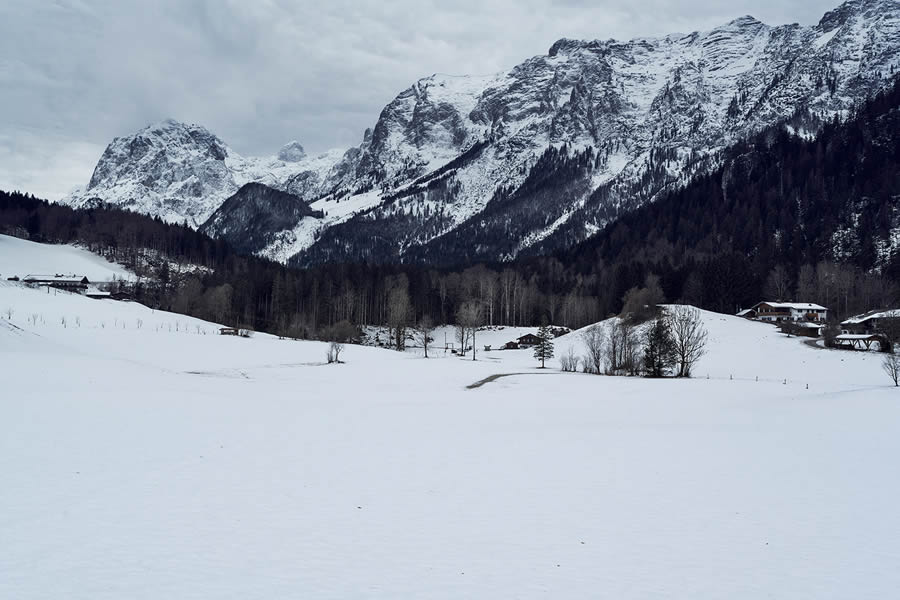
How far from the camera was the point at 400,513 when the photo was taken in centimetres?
1180

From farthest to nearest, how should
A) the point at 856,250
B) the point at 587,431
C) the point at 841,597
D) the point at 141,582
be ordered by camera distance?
the point at 856,250 → the point at 587,431 → the point at 841,597 → the point at 141,582

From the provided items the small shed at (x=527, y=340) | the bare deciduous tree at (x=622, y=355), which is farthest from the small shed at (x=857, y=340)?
the small shed at (x=527, y=340)

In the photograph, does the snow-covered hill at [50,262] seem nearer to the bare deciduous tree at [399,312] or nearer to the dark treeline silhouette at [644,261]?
the dark treeline silhouette at [644,261]

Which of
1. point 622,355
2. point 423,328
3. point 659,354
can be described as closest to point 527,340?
point 423,328

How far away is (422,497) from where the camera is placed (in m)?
13.1

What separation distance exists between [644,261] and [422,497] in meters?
152

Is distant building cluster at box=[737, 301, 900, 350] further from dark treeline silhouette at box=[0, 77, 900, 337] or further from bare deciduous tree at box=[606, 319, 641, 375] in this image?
bare deciduous tree at box=[606, 319, 641, 375]

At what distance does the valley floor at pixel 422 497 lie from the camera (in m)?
8.59

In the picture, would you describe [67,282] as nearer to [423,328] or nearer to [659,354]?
[423,328]

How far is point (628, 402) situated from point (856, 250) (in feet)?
439

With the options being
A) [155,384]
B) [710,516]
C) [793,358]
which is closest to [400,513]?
[710,516]

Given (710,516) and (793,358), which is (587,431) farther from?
(793,358)

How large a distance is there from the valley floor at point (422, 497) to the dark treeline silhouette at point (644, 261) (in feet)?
234

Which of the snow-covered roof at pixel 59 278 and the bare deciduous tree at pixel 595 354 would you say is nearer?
the bare deciduous tree at pixel 595 354
